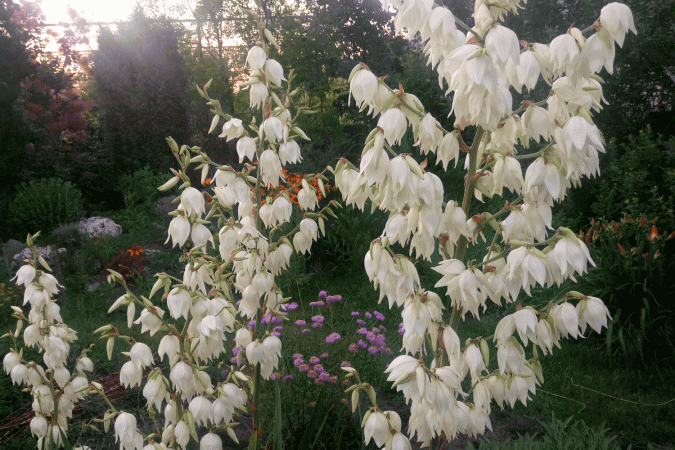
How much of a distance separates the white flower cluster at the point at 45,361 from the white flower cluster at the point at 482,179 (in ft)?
4.99

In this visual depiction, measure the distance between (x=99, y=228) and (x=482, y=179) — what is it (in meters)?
6.90

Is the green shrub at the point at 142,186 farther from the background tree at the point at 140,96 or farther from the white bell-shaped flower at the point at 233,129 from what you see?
the white bell-shaped flower at the point at 233,129

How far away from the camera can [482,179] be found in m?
1.48

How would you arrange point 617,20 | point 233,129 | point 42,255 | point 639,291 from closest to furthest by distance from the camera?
1. point 617,20
2. point 233,129
3. point 639,291
4. point 42,255

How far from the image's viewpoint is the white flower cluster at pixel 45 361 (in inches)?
82.4

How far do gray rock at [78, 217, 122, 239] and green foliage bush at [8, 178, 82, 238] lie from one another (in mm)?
239

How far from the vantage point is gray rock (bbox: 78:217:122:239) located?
686 cm

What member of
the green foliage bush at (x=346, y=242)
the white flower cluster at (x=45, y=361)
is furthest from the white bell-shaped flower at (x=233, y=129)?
the green foliage bush at (x=346, y=242)

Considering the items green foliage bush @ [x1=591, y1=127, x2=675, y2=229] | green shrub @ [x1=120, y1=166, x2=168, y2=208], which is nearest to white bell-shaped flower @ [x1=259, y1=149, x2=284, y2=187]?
green foliage bush @ [x1=591, y1=127, x2=675, y2=229]

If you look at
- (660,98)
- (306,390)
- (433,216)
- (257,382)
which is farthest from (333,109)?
(433,216)

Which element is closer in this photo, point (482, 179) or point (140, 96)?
point (482, 179)

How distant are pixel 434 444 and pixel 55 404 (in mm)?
→ 1787

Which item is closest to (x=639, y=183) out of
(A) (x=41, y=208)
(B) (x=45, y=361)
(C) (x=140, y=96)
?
(B) (x=45, y=361)

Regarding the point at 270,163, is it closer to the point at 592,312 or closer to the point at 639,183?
the point at 592,312
